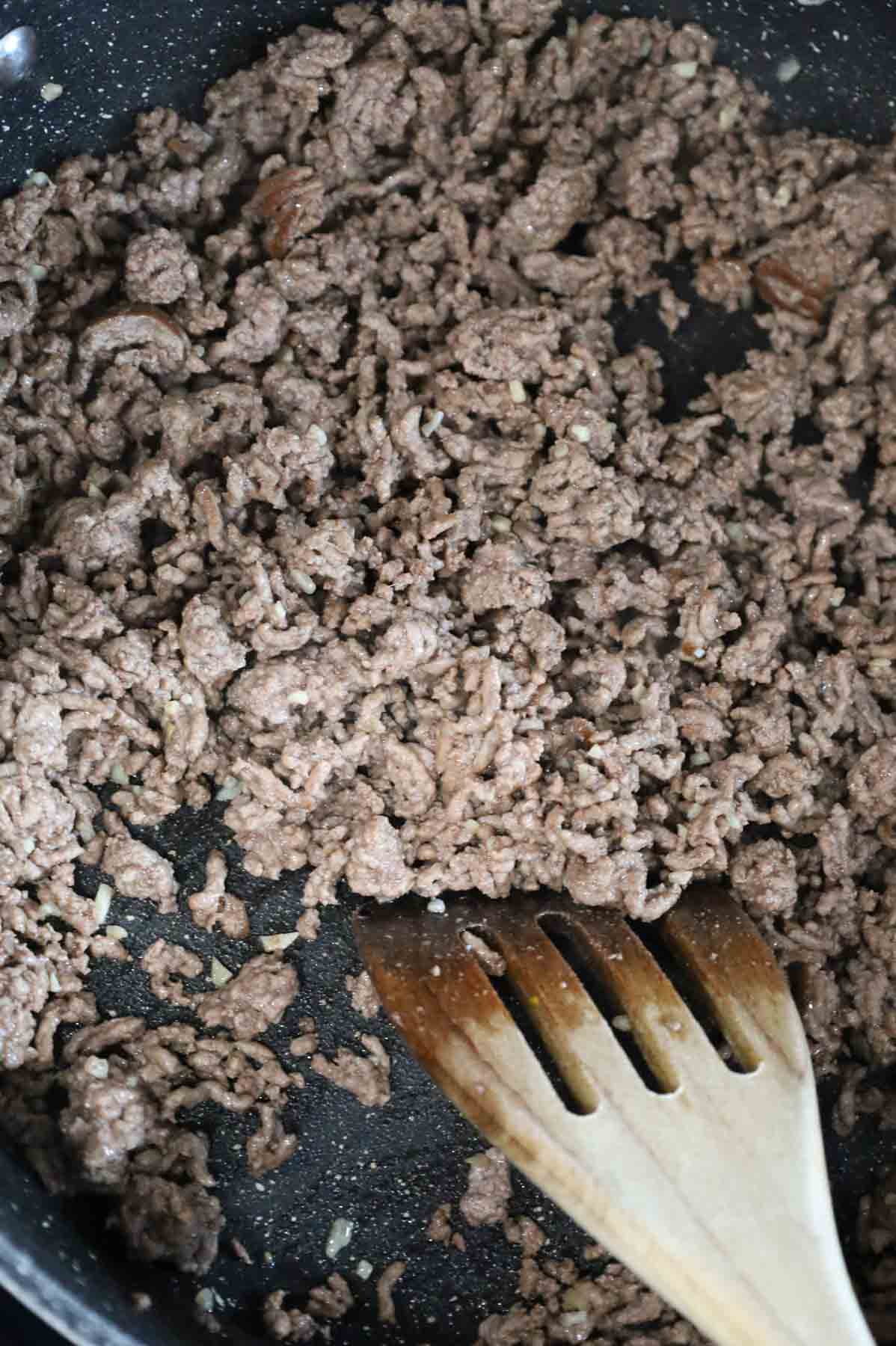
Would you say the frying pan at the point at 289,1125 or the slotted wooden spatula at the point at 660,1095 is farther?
the frying pan at the point at 289,1125

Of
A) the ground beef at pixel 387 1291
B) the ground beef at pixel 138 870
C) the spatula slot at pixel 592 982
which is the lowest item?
the ground beef at pixel 387 1291

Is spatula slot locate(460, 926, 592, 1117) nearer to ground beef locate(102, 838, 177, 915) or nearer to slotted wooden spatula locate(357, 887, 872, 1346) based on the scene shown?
slotted wooden spatula locate(357, 887, 872, 1346)

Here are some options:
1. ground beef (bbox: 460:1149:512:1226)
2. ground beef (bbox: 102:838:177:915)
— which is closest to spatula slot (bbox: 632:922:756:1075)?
ground beef (bbox: 460:1149:512:1226)

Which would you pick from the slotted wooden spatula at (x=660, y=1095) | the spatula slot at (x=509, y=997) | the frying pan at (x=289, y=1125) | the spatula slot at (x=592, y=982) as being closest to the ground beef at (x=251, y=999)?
the frying pan at (x=289, y=1125)

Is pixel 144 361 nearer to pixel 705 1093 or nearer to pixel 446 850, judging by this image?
pixel 446 850

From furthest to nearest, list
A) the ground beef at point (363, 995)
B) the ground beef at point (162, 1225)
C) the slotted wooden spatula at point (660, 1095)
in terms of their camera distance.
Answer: the ground beef at point (363, 995)
the ground beef at point (162, 1225)
the slotted wooden spatula at point (660, 1095)

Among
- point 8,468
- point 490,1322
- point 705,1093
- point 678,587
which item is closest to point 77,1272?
point 490,1322

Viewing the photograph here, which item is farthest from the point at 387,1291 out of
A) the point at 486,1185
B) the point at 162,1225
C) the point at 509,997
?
the point at 509,997

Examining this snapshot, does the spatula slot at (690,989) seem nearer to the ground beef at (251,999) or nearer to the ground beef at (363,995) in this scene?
the ground beef at (363,995)

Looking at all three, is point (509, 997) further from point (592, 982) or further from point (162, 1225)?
point (162, 1225)
